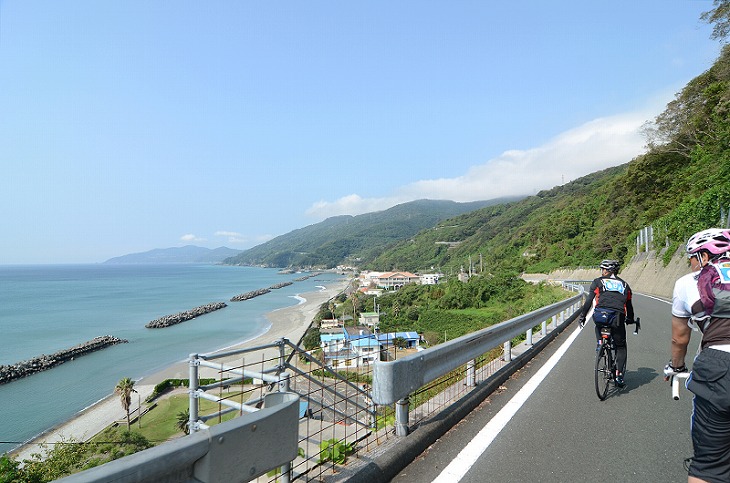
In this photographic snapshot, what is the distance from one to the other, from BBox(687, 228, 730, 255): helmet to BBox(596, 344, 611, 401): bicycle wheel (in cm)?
299

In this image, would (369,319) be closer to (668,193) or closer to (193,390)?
(668,193)

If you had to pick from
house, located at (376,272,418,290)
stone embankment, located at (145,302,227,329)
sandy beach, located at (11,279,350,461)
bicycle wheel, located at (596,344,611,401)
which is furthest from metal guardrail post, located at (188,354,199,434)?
house, located at (376,272,418,290)

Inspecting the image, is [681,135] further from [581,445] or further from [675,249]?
[581,445]

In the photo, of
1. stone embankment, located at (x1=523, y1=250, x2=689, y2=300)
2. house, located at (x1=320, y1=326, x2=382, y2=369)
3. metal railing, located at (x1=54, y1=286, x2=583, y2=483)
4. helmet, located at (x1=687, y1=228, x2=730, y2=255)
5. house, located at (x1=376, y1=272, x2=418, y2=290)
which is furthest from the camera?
house, located at (x1=376, y1=272, x2=418, y2=290)

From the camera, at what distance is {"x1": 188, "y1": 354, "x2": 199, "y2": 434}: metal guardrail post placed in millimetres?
3464

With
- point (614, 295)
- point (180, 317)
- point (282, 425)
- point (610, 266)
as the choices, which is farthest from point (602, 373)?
point (180, 317)

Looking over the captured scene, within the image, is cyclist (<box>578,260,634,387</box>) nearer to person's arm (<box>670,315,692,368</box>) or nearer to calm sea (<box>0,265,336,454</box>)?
person's arm (<box>670,315,692,368</box>)

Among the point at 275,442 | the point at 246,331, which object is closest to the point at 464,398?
the point at 275,442

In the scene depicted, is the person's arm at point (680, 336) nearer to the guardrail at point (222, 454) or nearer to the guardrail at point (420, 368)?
the guardrail at point (420, 368)

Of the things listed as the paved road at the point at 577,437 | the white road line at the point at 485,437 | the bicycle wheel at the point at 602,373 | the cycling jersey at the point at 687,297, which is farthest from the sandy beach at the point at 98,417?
the cycling jersey at the point at 687,297

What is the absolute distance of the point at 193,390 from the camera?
359 cm

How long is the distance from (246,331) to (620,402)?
52.6 m

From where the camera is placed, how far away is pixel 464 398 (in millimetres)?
4891

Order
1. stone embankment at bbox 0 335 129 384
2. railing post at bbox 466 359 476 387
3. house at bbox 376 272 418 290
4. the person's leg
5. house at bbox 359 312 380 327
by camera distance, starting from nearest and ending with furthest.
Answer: railing post at bbox 466 359 476 387, the person's leg, stone embankment at bbox 0 335 129 384, house at bbox 359 312 380 327, house at bbox 376 272 418 290
